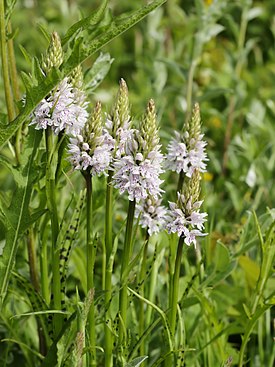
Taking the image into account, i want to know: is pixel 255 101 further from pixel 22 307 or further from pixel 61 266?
pixel 61 266

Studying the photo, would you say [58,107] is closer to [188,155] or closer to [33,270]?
[188,155]

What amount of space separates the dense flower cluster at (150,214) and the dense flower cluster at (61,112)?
0.26 m

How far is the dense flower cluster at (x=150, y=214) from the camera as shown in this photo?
1549 mm

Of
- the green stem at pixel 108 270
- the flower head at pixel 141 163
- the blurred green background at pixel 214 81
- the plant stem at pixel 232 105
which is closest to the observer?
the flower head at pixel 141 163

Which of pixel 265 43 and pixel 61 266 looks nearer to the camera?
pixel 61 266

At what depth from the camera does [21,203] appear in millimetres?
1551

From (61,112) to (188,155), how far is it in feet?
0.95

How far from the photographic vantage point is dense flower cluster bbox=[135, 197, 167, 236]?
155 cm

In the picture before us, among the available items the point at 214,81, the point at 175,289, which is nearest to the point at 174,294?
the point at 175,289

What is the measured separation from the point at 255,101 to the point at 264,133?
0.96ft

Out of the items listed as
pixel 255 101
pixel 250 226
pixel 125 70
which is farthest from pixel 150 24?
pixel 250 226

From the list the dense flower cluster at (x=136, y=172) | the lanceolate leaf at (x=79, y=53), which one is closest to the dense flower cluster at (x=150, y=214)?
the dense flower cluster at (x=136, y=172)

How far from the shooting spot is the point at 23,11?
457 cm

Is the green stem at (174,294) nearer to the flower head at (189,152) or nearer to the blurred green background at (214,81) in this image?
the flower head at (189,152)
